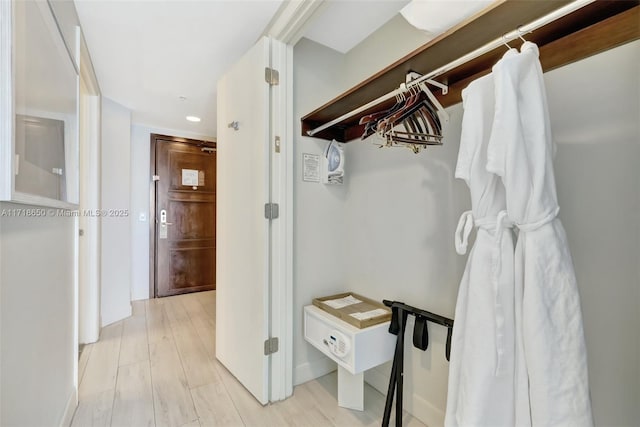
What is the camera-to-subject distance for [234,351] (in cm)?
188

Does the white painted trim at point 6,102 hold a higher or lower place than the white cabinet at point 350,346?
higher

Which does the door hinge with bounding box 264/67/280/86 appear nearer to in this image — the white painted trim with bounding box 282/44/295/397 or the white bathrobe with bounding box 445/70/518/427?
the white painted trim with bounding box 282/44/295/397

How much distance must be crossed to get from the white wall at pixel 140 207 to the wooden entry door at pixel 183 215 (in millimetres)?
96

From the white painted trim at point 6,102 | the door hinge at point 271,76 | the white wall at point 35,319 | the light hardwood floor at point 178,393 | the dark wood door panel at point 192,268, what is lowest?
the light hardwood floor at point 178,393

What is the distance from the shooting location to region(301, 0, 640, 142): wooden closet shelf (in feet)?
2.71

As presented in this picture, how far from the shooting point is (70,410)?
1.45 meters

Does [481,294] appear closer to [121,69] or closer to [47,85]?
[47,85]

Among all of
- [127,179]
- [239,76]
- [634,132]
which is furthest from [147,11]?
[634,132]

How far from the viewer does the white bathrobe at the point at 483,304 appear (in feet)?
2.66

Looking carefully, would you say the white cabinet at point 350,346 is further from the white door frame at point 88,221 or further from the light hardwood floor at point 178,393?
the white door frame at point 88,221

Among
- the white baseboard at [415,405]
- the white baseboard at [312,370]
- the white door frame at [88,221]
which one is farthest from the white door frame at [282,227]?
the white door frame at [88,221]

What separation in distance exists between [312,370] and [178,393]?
797 mm

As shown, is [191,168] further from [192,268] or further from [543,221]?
[543,221]

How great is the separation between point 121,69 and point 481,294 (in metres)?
2.68
